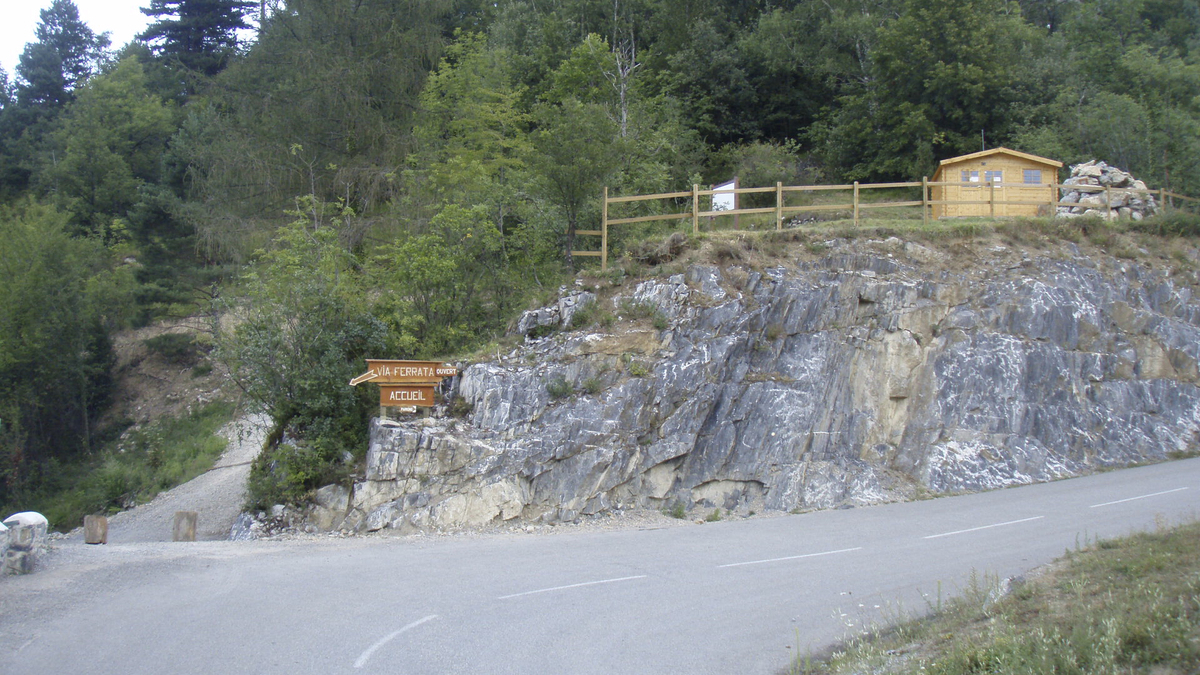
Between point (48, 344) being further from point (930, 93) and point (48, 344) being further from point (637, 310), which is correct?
point (930, 93)

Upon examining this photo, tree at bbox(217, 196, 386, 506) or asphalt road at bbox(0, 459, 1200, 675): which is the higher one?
tree at bbox(217, 196, 386, 506)

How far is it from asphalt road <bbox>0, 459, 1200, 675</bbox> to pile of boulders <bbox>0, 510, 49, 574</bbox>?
0.27 m

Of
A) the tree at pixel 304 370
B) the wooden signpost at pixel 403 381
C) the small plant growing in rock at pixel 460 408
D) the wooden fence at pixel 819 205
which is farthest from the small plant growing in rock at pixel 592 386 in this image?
the tree at pixel 304 370

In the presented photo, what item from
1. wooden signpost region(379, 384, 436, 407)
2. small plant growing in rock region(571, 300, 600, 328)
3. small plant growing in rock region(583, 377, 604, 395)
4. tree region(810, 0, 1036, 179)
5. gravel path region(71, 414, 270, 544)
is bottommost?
gravel path region(71, 414, 270, 544)

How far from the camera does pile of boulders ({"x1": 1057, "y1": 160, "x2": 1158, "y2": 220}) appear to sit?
24109 mm

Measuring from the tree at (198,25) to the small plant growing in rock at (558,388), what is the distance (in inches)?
1784

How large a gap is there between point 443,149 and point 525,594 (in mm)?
19107

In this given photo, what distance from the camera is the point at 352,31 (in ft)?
86.8

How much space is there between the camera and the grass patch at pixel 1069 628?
5.78m

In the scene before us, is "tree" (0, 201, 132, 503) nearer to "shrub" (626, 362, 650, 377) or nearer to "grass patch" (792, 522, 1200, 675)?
"shrub" (626, 362, 650, 377)

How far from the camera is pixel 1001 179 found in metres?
24.4

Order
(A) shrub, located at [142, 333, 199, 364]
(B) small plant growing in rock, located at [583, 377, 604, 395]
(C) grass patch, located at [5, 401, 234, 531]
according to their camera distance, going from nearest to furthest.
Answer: (B) small plant growing in rock, located at [583, 377, 604, 395] → (C) grass patch, located at [5, 401, 234, 531] → (A) shrub, located at [142, 333, 199, 364]

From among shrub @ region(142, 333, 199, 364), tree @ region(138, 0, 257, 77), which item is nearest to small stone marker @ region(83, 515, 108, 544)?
shrub @ region(142, 333, 199, 364)

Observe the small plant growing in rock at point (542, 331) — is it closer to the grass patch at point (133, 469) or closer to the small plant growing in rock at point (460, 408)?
the small plant growing in rock at point (460, 408)
